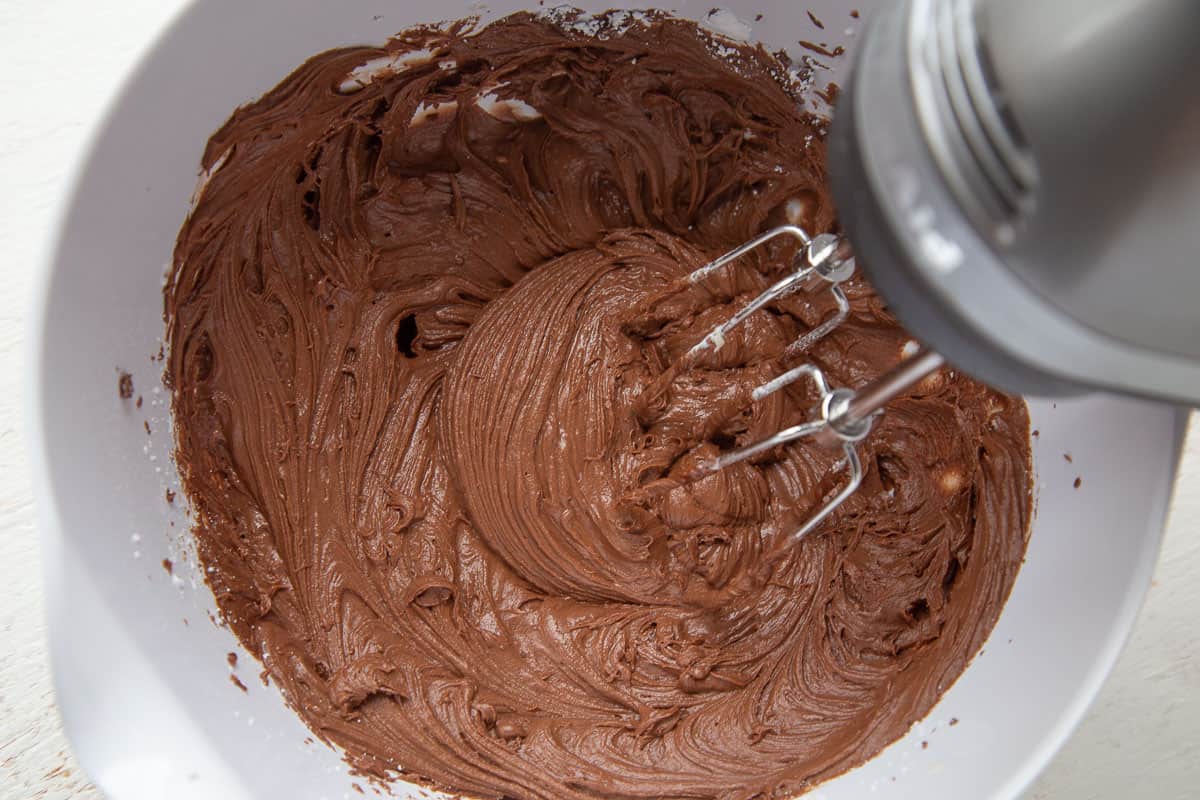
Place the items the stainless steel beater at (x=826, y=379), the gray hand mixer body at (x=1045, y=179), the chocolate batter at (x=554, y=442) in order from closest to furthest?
1. the gray hand mixer body at (x=1045, y=179)
2. the stainless steel beater at (x=826, y=379)
3. the chocolate batter at (x=554, y=442)

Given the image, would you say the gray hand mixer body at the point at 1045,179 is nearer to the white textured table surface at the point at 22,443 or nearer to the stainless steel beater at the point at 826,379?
the stainless steel beater at the point at 826,379

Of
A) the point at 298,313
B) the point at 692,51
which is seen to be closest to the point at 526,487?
the point at 298,313

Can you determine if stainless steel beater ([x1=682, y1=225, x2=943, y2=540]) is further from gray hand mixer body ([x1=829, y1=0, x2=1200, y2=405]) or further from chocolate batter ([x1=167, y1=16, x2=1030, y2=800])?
gray hand mixer body ([x1=829, y1=0, x2=1200, y2=405])

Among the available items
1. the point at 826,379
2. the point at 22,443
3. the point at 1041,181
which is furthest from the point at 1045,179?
the point at 22,443

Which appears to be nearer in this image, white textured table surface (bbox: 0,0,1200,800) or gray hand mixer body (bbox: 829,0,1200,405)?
gray hand mixer body (bbox: 829,0,1200,405)

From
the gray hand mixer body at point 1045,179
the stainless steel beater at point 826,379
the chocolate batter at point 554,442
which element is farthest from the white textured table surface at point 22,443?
the gray hand mixer body at point 1045,179

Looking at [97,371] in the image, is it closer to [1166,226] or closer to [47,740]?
[47,740]

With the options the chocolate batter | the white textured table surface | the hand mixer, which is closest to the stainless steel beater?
the chocolate batter

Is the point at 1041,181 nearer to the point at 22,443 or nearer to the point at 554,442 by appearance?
the point at 554,442
